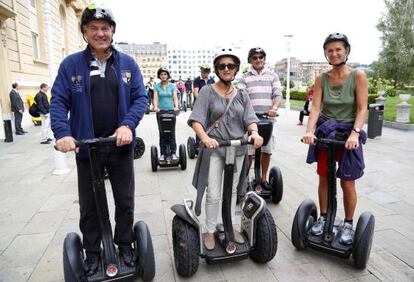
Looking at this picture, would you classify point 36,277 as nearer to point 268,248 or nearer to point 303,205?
point 268,248

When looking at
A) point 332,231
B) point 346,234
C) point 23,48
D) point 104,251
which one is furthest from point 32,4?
point 346,234

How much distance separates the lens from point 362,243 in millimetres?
2613

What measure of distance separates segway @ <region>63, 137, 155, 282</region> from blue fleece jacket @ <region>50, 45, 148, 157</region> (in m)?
0.20

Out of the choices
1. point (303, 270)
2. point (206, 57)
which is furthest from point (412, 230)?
point (206, 57)

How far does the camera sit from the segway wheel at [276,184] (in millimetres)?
4102

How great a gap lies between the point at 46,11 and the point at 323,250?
6.08 meters

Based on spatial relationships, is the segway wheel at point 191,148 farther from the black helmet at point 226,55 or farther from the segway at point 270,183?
the black helmet at point 226,55

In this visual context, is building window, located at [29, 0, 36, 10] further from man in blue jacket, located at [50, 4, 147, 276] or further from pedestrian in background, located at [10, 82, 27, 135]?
man in blue jacket, located at [50, 4, 147, 276]

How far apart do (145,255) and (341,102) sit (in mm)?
2100

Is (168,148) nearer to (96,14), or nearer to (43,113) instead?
(96,14)

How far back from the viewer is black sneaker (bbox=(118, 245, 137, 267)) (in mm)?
2518

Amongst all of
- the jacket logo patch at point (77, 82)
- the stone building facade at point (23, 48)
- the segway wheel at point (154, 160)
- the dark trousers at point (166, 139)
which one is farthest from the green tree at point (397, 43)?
the jacket logo patch at point (77, 82)

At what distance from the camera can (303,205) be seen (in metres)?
3.04

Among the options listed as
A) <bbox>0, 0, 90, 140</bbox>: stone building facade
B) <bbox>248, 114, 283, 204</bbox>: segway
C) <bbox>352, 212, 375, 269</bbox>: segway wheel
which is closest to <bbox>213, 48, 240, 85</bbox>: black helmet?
<bbox>248, 114, 283, 204</bbox>: segway
